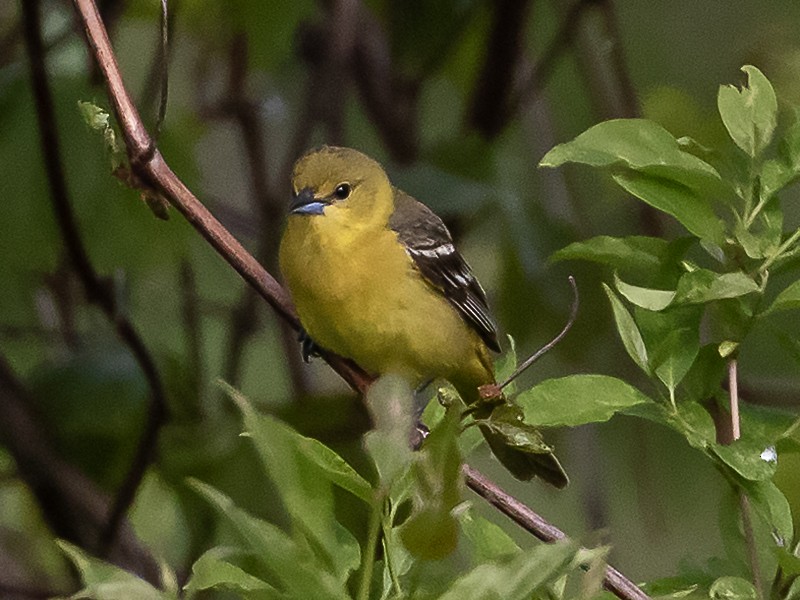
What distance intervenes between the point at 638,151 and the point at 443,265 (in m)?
1.57

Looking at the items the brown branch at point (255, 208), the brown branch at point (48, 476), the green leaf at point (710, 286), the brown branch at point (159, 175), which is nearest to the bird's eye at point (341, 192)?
the brown branch at point (255, 208)

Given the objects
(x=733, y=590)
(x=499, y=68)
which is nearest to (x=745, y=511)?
(x=733, y=590)

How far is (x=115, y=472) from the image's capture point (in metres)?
3.51

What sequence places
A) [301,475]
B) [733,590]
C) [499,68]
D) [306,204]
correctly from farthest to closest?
1. [499,68]
2. [306,204]
3. [733,590]
4. [301,475]

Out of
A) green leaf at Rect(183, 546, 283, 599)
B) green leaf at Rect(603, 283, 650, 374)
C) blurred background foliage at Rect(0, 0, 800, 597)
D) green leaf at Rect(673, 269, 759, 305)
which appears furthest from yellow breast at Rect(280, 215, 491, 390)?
green leaf at Rect(183, 546, 283, 599)

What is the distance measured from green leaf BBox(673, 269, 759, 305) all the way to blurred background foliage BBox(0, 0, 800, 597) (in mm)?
895

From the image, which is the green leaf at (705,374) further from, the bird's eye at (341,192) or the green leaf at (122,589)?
the bird's eye at (341,192)

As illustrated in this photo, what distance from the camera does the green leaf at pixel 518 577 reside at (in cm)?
123

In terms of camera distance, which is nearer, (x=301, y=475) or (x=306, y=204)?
(x=301, y=475)

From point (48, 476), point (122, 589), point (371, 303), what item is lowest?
point (48, 476)

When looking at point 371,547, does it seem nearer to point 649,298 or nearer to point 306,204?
point 649,298

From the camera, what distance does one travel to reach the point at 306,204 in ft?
10.6

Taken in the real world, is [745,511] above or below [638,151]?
below

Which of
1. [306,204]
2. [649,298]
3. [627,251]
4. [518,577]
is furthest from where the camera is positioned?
[306,204]
